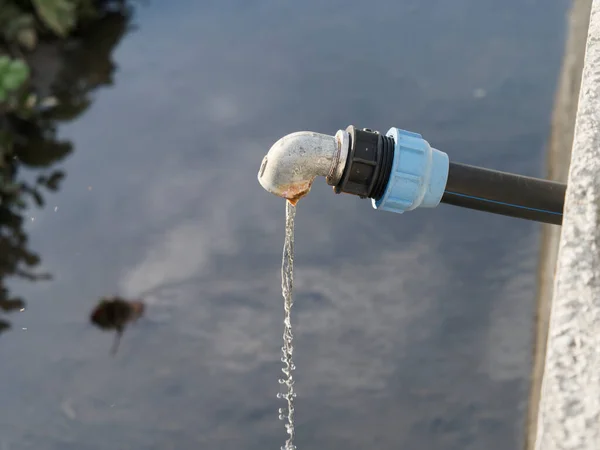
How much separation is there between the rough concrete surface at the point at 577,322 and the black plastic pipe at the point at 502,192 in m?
0.08

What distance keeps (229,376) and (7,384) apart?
879mm

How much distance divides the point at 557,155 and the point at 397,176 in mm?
2102

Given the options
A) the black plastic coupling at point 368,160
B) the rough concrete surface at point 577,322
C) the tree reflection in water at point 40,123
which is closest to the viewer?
the rough concrete surface at point 577,322

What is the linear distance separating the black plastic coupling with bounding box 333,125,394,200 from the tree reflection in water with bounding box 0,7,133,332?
2046 mm

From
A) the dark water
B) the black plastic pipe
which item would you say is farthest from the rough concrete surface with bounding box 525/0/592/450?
the black plastic pipe

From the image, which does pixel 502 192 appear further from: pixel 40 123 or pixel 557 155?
pixel 40 123

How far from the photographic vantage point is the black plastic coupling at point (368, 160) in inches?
50.8

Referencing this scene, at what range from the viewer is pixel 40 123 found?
11.8ft

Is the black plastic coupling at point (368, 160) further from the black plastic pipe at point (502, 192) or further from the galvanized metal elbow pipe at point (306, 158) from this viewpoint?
the black plastic pipe at point (502, 192)

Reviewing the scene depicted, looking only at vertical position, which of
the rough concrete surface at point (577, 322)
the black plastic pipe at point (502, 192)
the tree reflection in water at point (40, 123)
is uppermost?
the tree reflection in water at point (40, 123)

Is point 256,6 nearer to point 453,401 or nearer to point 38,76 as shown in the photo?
point 38,76

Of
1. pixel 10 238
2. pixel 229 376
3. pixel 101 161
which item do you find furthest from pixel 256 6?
pixel 229 376

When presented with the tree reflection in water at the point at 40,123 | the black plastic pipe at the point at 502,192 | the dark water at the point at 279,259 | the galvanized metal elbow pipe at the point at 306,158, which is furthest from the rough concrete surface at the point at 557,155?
the tree reflection in water at the point at 40,123

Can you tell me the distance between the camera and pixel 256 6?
4.25m
